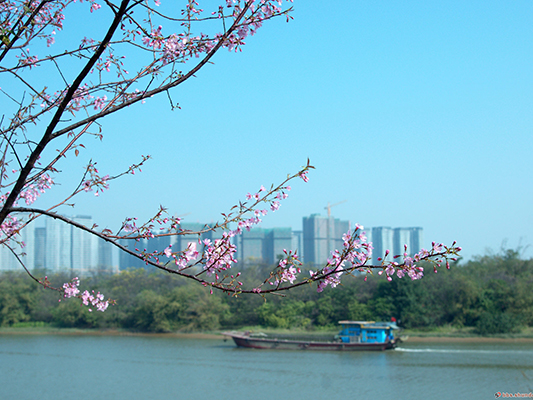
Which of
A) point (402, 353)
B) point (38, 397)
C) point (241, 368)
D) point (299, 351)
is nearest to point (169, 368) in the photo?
point (241, 368)

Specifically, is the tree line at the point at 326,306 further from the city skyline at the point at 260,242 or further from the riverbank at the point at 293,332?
the city skyline at the point at 260,242

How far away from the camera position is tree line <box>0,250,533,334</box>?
22594 millimetres

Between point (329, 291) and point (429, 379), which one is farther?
point (329, 291)

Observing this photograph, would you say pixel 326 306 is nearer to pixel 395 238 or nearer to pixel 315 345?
pixel 315 345

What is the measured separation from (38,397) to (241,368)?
5.38m

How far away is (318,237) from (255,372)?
53375mm

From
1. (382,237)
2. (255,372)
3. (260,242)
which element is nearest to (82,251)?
(260,242)

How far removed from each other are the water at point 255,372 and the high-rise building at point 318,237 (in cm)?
4612

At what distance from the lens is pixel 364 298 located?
24.5 metres

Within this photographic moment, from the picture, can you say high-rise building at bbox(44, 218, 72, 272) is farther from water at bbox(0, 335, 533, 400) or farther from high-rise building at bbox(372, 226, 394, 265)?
water at bbox(0, 335, 533, 400)

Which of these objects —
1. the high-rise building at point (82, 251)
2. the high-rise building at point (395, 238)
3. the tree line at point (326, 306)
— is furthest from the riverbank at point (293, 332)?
the high-rise building at point (82, 251)

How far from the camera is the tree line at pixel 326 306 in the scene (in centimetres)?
2259

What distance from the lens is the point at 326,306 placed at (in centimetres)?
2420

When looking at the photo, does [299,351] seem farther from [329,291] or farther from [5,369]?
[5,369]
